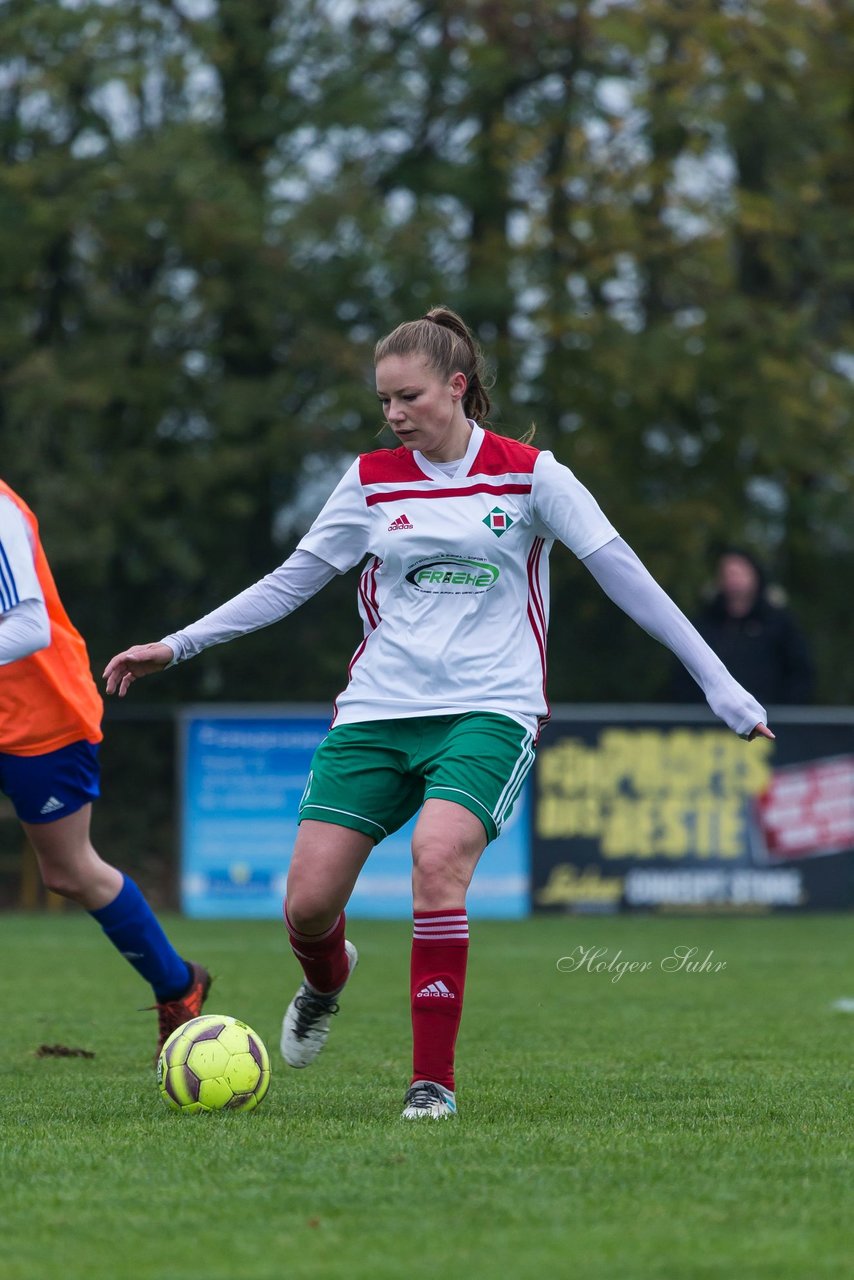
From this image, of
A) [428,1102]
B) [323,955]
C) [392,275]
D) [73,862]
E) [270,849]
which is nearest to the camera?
[428,1102]

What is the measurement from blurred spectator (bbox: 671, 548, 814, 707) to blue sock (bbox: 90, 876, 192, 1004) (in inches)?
320

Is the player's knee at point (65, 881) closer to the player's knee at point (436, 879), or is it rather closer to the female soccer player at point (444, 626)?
the female soccer player at point (444, 626)

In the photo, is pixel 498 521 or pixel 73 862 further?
pixel 73 862

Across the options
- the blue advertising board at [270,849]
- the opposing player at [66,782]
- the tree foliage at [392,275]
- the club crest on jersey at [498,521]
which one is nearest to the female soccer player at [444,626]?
the club crest on jersey at [498,521]

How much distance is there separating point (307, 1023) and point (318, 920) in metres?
0.63

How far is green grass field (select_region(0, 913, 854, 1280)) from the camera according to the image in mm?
3238

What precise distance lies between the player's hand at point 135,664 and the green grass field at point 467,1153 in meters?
1.15

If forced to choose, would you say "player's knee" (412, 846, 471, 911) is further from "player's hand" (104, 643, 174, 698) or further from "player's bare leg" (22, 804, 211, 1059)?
"player's bare leg" (22, 804, 211, 1059)

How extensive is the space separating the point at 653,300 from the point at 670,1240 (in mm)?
14988

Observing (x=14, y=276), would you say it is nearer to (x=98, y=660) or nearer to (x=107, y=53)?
(x=107, y=53)

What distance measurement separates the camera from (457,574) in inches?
199

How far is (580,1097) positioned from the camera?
522 centimetres

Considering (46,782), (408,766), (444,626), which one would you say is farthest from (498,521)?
(46,782)

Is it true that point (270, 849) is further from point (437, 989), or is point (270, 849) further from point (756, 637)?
point (437, 989)
